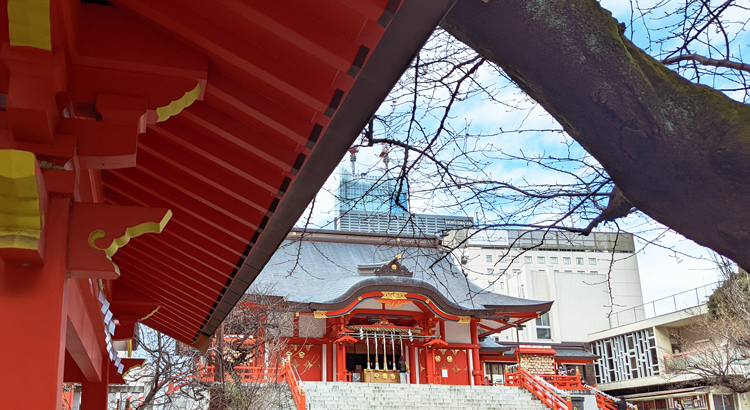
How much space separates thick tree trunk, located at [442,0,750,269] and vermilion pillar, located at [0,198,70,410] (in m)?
1.54

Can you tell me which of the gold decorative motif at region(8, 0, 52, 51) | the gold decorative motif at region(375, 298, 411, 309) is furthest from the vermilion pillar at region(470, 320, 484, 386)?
the gold decorative motif at region(8, 0, 52, 51)

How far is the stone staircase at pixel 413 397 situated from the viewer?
53.5 feet

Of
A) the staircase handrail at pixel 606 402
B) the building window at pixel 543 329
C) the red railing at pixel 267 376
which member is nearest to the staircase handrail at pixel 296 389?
the red railing at pixel 267 376

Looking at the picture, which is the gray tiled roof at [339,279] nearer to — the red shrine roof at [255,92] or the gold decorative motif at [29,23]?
the red shrine roof at [255,92]

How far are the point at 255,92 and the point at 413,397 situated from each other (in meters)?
16.0

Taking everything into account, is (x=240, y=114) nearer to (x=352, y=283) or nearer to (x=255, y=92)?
(x=255, y=92)

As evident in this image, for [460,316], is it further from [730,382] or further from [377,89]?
[377,89]

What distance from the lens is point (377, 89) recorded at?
1.72 m

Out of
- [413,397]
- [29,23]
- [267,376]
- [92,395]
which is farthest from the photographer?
[413,397]

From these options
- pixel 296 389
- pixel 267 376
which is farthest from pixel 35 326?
pixel 296 389

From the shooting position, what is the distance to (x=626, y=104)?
2115 mm

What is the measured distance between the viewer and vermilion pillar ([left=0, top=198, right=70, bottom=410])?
1.88 m

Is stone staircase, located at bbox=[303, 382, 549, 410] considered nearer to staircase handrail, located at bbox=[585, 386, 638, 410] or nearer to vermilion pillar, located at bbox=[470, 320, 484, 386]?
vermilion pillar, located at bbox=[470, 320, 484, 386]

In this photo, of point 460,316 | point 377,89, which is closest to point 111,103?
point 377,89
